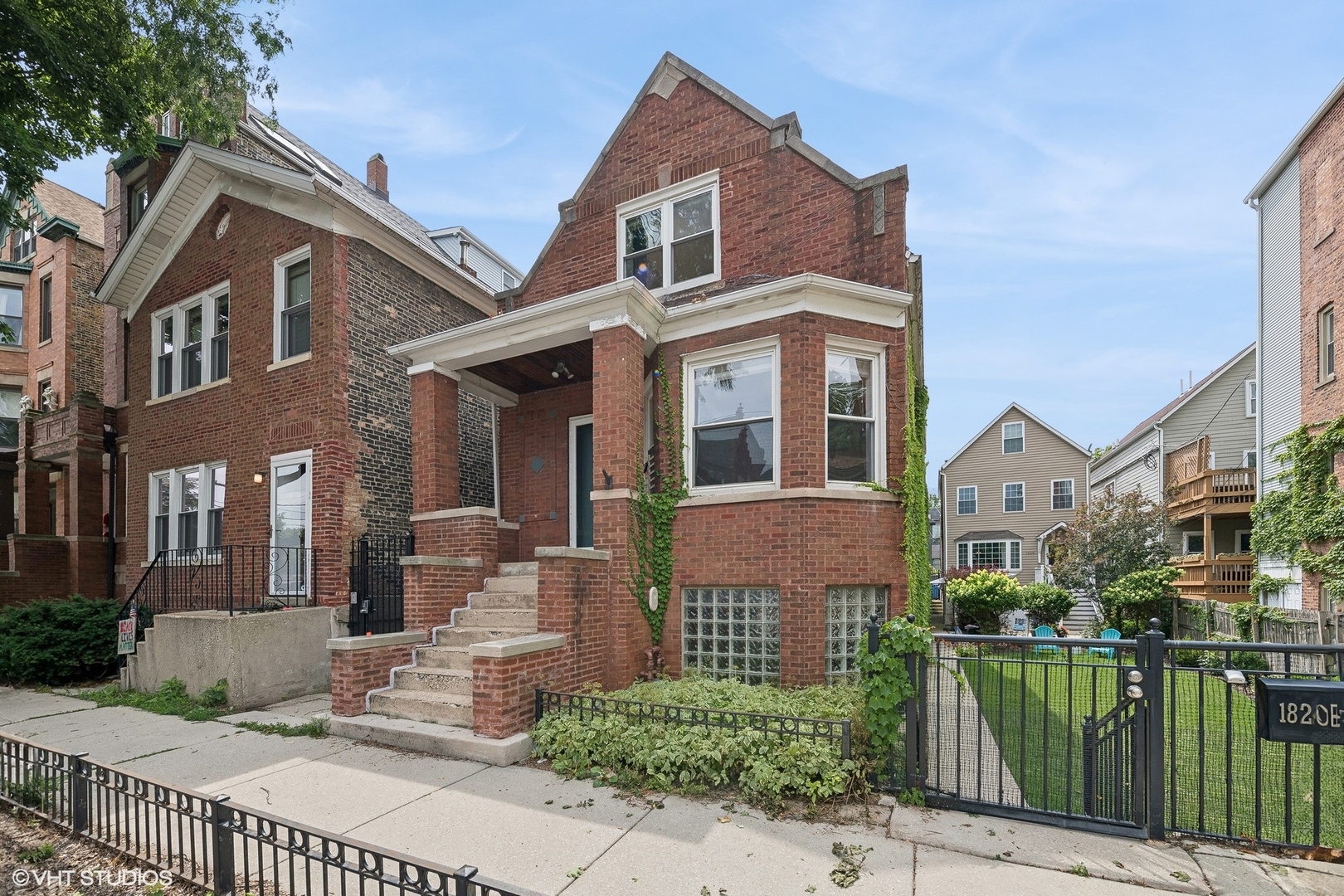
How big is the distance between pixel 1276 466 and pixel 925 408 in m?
11.4

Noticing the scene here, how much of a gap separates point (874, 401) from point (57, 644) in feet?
42.2

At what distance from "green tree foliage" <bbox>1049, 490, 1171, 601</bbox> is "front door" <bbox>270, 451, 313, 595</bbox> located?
19589 mm

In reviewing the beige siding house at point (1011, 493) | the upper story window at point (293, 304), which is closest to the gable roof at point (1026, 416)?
the beige siding house at point (1011, 493)

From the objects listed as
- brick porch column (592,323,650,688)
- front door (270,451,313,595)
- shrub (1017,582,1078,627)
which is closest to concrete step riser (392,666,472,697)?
brick porch column (592,323,650,688)

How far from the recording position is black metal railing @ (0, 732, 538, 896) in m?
2.91

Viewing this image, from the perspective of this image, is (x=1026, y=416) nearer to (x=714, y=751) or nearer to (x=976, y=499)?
(x=976, y=499)

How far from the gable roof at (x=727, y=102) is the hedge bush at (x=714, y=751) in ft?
20.4

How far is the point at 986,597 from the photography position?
741 inches

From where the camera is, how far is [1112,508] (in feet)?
65.5

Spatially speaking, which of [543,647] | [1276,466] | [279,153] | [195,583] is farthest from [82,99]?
[1276,466]

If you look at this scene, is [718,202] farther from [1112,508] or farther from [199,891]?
[1112,508]

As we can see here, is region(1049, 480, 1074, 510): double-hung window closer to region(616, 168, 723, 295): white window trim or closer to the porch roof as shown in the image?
the porch roof

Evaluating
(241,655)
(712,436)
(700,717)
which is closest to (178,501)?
(241,655)

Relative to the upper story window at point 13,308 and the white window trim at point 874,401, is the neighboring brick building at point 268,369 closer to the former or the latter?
the white window trim at point 874,401
